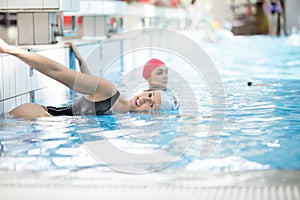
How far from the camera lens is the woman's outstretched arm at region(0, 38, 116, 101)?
405 centimetres

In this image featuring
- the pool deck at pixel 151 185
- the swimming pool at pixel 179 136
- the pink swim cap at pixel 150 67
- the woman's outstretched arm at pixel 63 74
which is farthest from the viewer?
the pink swim cap at pixel 150 67

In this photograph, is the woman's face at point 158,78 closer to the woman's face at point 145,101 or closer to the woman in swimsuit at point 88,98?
the woman in swimsuit at point 88,98

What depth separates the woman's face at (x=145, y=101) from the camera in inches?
178

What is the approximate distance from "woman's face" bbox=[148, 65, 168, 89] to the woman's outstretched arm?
1048mm

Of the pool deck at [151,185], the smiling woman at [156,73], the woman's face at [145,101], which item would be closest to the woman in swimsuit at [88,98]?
the woman's face at [145,101]

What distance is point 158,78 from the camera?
5.40 metres

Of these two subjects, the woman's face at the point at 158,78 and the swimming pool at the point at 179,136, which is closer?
the swimming pool at the point at 179,136

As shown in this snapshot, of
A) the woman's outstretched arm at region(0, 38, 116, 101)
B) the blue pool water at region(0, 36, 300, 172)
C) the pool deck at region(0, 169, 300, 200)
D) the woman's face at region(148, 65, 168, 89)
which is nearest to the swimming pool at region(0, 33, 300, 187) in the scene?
the blue pool water at region(0, 36, 300, 172)

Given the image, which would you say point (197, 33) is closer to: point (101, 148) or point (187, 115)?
point (187, 115)

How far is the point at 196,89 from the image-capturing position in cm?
660

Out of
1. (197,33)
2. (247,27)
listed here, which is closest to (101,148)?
(197,33)

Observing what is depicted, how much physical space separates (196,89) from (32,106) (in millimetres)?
2455

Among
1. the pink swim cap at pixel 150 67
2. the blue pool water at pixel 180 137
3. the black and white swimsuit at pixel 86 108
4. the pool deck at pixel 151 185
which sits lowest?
the blue pool water at pixel 180 137

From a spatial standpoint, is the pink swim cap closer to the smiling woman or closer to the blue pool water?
the smiling woman
